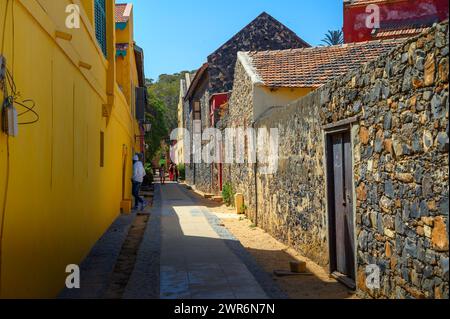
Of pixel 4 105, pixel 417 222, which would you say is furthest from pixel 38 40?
pixel 417 222

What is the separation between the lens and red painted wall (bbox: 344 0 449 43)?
53.5 ft

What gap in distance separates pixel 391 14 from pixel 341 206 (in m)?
12.1

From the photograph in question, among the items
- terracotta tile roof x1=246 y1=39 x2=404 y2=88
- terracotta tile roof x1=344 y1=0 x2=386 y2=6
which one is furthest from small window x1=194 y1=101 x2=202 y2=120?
terracotta tile roof x1=246 y1=39 x2=404 y2=88

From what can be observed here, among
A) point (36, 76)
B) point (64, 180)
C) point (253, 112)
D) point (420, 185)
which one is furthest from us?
point (253, 112)

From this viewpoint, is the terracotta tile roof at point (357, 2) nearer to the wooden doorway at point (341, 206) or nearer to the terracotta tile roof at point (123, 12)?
the terracotta tile roof at point (123, 12)

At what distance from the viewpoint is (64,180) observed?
6023 mm

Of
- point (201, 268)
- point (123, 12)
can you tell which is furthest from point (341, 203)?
point (123, 12)

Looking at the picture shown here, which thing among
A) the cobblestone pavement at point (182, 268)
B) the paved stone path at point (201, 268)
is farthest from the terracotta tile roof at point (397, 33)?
the paved stone path at point (201, 268)

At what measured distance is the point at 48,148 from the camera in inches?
203

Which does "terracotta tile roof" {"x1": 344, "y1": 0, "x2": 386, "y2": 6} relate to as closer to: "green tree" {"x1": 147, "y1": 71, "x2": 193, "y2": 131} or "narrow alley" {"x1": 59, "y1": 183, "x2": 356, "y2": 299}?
"narrow alley" {"x1": 59, "y1": 183, "x2": 356, "y2": 299}

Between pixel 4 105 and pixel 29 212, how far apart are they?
3.63 feet

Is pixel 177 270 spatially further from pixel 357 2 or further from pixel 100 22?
pixel 357 2

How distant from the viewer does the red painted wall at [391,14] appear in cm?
1630
